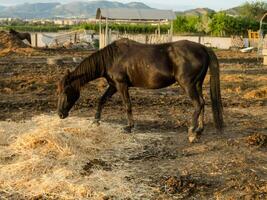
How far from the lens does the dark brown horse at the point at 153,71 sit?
815 centimetres

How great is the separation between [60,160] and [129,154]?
4.09ft

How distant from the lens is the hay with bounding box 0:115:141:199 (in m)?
5.60

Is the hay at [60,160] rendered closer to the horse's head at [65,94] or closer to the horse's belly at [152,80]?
the horse's head at [65,94]

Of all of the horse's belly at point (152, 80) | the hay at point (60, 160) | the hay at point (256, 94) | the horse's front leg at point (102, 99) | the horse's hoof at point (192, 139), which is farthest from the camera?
the hay at point (256, 94)

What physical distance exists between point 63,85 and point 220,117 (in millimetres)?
3128

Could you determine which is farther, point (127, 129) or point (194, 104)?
point (127, 129)

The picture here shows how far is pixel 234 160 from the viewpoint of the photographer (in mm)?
7004

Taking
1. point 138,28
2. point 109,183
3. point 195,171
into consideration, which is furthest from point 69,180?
point 138,28

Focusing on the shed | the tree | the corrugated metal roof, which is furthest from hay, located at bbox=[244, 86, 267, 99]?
the tree

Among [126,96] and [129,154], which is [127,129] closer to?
[126,96]

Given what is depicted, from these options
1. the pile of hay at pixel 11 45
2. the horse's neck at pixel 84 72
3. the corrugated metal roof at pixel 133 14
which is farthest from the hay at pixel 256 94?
the corrugated metal roof at pixel 133 14

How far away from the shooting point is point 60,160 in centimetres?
663

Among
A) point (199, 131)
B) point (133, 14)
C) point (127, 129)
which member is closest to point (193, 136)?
point (199, 131)

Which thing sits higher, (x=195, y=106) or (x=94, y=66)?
(x=94, y=66)
